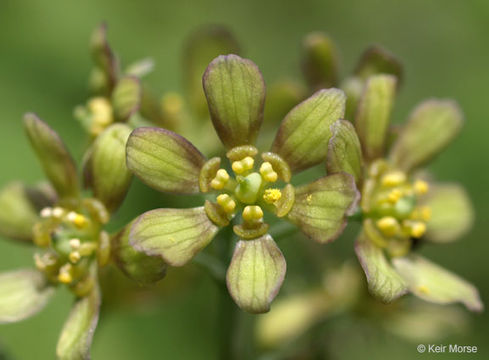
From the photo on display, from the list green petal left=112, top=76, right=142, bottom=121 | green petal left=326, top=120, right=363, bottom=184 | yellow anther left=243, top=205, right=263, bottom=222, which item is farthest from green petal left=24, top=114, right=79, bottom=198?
green petal left=326, top=120, right=363, bottom=184

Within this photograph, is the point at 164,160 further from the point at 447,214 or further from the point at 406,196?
the point at 447,214

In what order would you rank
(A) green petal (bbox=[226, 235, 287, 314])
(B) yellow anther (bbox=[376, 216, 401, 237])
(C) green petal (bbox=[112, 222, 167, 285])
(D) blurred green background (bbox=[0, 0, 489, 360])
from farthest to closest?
(D) blurred green background (bbox=[0, 0, 489, 360]) → (B) yellow anther (bbox=[376, 216, 401, 237]) → (C) green petal (bbox=[112, 222, 167, 285]) → (A) green petal (bbox=[226, 235, 287, 314])

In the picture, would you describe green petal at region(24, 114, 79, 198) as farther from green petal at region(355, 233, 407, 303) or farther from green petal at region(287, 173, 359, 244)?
green petal at region(355, 233, 407, 303)

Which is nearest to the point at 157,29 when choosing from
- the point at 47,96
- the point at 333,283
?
the point at 47,96

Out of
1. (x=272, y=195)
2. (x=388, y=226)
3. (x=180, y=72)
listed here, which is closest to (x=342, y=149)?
(x=272, y=195)

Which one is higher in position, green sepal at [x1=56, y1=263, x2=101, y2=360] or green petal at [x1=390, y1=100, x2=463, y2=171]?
green petal at [x1=390, y1=100, x2=463, y2=171]

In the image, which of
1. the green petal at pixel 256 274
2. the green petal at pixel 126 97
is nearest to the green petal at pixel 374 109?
the green petal at pixel 256 274
